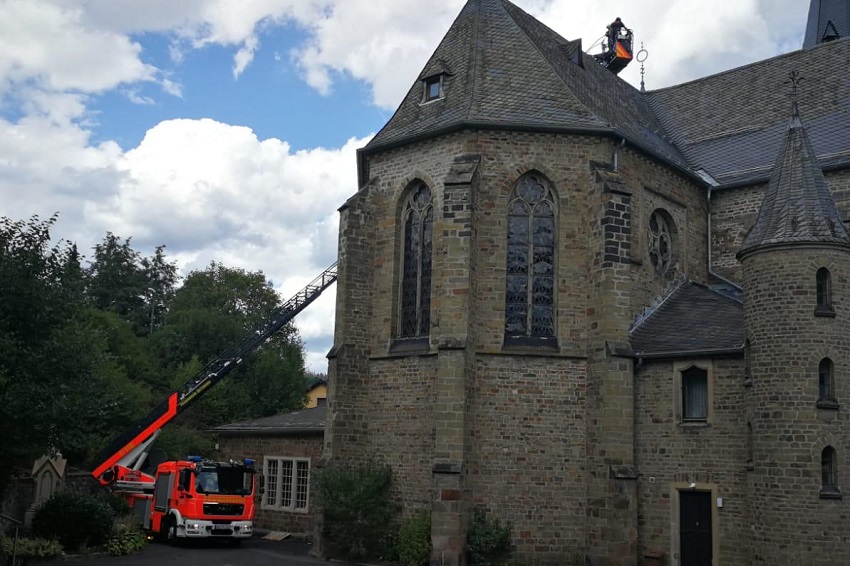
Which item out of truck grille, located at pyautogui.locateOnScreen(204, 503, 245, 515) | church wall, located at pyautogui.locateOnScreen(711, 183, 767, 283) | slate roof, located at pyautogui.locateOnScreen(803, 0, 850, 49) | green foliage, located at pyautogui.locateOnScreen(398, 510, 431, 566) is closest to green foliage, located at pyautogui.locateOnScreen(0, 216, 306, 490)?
truck grille, located at pyautogui.locateOnScreen(204, 503, 245, 515)

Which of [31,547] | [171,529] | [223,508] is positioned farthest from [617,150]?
[31,547]

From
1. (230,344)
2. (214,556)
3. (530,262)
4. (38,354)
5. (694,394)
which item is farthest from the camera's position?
(230,344)

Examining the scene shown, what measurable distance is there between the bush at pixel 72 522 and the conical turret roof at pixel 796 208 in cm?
1605

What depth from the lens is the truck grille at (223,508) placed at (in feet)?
76.2

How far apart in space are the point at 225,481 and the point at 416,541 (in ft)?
21.2

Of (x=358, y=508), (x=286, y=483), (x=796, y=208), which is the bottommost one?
(x=358, y=508)

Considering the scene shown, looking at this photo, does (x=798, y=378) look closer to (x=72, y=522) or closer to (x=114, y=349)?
(x=72, y=522)

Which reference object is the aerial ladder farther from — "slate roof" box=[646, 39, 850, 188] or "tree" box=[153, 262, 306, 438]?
"tree" box=[153, 262, 306, 438]

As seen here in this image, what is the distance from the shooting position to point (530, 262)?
21609 millimetres

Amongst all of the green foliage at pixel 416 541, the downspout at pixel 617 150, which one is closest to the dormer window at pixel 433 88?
the downspout at pixel 617 150

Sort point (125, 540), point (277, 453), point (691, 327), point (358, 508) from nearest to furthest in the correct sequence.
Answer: point (358, 508), point (691, 327), point (125, 540), point (277, 453)

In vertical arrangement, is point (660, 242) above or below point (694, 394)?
above

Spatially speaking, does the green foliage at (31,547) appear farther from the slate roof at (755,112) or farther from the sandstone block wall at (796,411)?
the slate roof at (755,112)

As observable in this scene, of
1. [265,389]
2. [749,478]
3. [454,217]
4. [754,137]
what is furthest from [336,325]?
[265,389]
